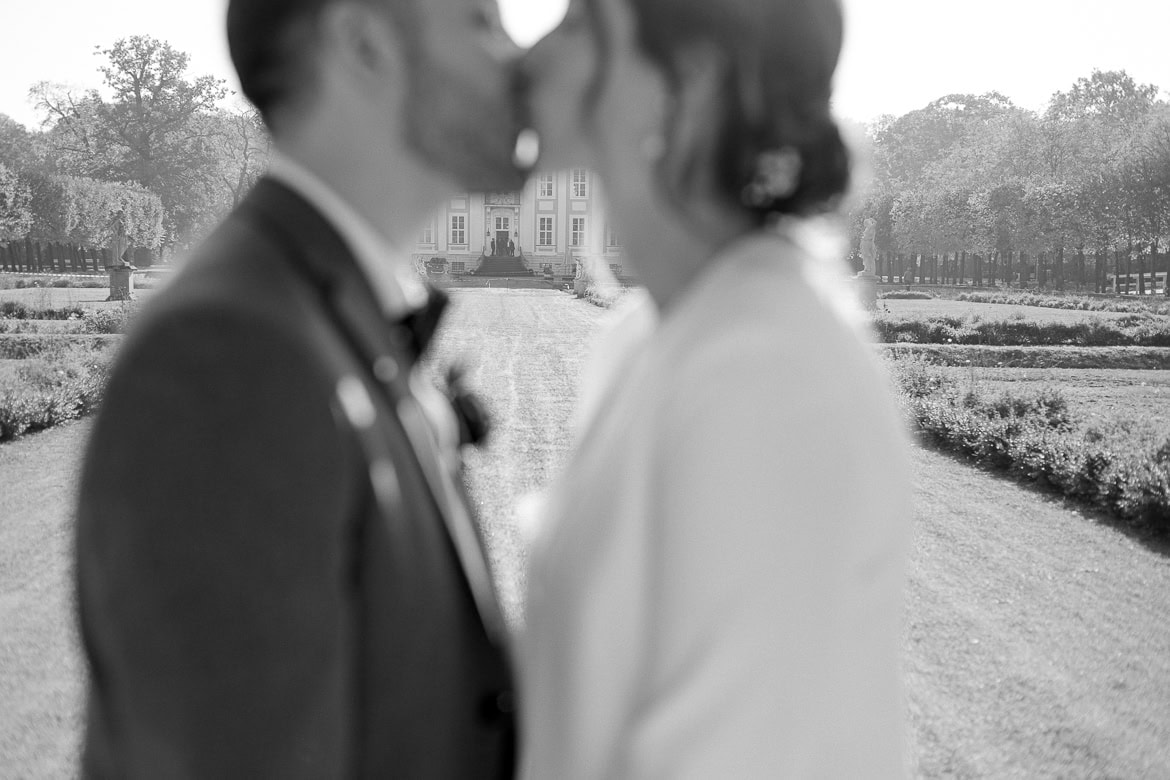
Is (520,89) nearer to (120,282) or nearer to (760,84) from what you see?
(760,84)

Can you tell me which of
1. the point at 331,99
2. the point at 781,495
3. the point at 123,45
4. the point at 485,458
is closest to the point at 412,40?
the point at 331,99

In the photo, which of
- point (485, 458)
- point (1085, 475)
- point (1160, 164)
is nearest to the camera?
point (1085, 475)

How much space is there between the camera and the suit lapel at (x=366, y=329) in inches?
52.4

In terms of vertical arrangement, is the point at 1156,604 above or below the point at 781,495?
→ below

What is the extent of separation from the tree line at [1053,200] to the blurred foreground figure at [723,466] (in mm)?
37992

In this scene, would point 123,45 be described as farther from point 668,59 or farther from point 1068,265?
point 668,59

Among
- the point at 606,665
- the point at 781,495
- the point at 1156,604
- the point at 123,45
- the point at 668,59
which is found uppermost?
the point at 123,45

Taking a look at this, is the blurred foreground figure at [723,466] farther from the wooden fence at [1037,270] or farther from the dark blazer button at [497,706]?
the wooden fence at [1037,270]

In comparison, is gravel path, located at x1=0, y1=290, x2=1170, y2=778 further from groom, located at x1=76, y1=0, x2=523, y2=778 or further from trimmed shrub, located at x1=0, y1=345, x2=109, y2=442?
groom, located at x1=76, y1=0, x2=523, y2=778

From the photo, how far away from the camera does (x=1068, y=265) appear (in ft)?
152

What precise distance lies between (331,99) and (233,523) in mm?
682

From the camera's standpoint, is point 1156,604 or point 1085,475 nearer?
point 1156,604

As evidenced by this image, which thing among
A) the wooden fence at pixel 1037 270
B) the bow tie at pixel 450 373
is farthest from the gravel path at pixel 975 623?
the wooden fence at pixel 1037 270

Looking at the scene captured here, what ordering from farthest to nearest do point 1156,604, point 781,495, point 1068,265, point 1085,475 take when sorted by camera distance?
1. point 1068,265
2. point 1085,475
3. point 1156,604
4. point 781,495
